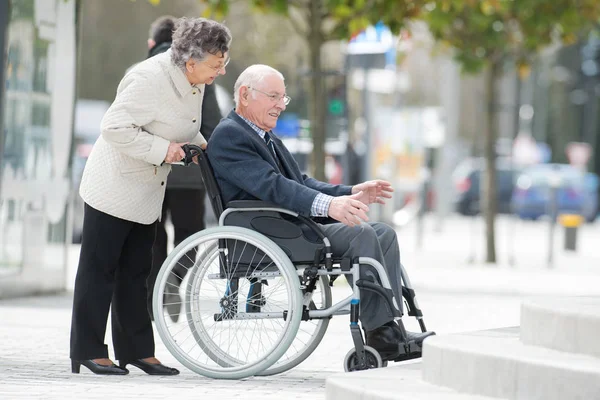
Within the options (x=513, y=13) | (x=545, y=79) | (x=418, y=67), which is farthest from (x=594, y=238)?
(x=545, y=79)

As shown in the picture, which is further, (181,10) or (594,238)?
(181,10)

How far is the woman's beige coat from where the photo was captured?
694cm

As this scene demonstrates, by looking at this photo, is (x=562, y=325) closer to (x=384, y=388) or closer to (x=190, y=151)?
(x=384, y=388)

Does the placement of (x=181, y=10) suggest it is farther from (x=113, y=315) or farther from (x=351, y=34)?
(x=113, y=315)

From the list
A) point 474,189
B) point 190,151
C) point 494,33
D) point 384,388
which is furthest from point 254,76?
point 474,189

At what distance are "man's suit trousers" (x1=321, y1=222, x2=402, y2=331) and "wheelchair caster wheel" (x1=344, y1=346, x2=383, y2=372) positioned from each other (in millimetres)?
129

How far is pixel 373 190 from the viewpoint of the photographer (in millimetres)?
7188

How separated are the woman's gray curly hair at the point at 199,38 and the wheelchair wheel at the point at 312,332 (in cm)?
119

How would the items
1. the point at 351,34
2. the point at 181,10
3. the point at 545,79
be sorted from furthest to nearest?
the point at 545,79
the point at 181,10
the point at 351,34

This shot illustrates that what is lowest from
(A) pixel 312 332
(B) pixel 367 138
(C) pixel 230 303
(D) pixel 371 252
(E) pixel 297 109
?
(A) pixel 312 332

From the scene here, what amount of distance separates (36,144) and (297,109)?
35.5 m

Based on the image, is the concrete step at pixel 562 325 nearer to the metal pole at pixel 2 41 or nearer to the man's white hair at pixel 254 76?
the man's white hair at pixel 254 76

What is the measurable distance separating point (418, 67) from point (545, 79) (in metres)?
7.57

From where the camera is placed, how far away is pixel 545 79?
64.6 meters
